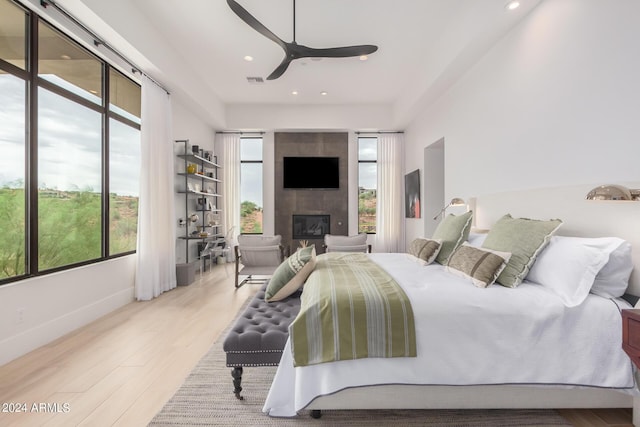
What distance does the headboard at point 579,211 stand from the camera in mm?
1767

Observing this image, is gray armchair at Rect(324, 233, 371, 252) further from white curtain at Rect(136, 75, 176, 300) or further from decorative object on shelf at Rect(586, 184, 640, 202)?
decorative object on shelf at Rect(586, 184, 640, 202)

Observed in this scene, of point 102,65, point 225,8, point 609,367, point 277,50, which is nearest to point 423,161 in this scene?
point 277,50

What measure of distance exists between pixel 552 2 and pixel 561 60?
53cm

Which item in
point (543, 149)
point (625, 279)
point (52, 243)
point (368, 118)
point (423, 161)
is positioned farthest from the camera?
point (368, 118)

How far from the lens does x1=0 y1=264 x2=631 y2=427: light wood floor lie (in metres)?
1.66

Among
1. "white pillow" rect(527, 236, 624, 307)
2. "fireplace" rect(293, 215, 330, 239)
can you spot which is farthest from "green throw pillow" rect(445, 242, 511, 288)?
"fireplace" rect(293, 215, 330, 239)

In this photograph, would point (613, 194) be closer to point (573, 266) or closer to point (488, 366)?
point (573, 266)

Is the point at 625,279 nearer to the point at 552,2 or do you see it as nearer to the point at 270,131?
the point at 552,2

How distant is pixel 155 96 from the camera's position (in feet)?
13.3

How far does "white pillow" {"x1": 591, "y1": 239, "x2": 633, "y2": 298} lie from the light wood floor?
2.16 feet

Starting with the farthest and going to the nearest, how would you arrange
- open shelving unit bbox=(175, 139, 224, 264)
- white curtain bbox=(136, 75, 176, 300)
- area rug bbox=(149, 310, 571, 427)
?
open shelving unit bbox=(175, 139, 224, 264), white curtain bbox=(136, 75, 176, 300), area rug bbox=(149, 310, 571, 427)

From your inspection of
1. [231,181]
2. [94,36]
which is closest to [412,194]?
[231,181]

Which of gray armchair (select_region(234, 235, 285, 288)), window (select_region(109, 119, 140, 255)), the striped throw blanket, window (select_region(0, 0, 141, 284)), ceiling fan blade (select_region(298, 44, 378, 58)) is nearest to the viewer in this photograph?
the striped throw blanket

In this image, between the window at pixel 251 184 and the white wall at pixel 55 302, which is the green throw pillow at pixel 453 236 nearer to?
the white wall at pixel 55 302
